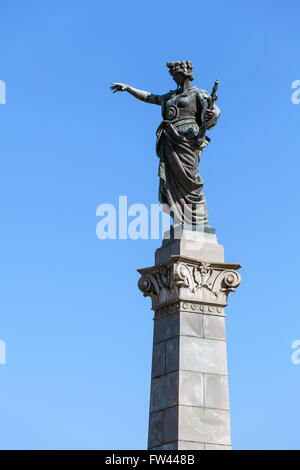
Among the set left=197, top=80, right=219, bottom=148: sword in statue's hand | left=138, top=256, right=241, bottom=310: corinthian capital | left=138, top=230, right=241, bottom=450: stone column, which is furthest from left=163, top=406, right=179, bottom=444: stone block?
left=197, top=80, right=219, bottom=148: sword in statue's hand

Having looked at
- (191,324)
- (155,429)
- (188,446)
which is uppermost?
(191,324)

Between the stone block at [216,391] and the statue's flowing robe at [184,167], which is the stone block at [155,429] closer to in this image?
the stone block at [216,391]

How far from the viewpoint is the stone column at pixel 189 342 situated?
17891mm

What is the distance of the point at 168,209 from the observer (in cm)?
2011

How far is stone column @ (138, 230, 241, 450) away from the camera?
58.7 ft

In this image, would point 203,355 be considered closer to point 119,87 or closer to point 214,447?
point 214,447

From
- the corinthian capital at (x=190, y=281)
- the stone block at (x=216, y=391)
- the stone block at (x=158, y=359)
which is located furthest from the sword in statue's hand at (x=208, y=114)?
the stone block at (x=216, y=391)

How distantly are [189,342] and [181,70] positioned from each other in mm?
6183

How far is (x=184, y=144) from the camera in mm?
20141

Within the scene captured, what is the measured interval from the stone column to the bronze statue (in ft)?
2.22

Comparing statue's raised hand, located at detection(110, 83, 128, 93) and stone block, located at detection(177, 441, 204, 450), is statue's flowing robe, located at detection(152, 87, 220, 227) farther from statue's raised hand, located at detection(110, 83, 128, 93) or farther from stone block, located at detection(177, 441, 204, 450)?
stone block, located at detection(177, 441, 204, 450)

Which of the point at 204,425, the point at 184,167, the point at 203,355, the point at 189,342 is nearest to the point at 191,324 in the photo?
the point at 189,342
